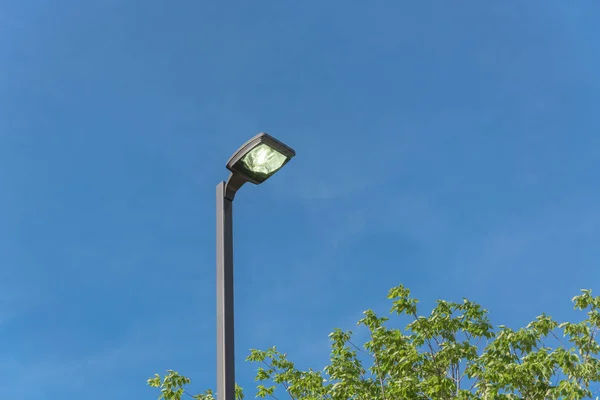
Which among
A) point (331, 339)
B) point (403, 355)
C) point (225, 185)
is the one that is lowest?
point (225, 185)

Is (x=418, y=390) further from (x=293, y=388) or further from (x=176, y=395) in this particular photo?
(x=176, y=395)

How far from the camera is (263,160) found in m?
5.02

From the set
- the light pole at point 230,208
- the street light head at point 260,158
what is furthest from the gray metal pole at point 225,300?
the street light head at point 260,158

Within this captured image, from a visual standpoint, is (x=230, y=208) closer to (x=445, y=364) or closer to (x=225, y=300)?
(x=225, y=300)

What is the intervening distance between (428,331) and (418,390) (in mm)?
1496

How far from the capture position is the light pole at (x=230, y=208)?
4.51 m

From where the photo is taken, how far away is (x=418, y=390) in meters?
11.6

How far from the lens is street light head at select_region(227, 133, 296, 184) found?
489 cm

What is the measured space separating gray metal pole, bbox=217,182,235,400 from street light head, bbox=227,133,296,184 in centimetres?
24

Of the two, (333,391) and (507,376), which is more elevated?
(333,391)

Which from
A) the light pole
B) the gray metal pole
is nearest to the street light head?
the light pole

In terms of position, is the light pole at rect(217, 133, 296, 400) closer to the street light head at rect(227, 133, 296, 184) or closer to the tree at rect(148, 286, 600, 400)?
the street light head at rect(227, 133, 296, 184)

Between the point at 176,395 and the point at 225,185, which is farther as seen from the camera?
the point at 176,395

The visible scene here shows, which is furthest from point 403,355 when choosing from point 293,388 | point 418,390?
point 293,388
